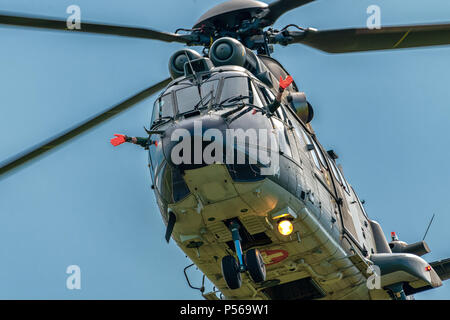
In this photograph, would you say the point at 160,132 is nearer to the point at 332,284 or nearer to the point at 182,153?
the point at 182,153

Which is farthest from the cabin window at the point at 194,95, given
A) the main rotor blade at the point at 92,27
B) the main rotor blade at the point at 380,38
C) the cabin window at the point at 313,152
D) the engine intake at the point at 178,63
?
the main rotor blade at the point at 380,38

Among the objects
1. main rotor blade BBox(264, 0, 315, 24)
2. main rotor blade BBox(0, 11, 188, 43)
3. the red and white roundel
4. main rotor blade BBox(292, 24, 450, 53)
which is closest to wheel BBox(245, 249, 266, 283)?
the red and white roundel

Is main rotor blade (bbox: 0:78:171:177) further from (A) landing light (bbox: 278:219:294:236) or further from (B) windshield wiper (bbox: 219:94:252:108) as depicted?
(A) landing light (bbox: 278:219:294:236)

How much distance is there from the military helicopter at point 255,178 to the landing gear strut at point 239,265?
0.05 feet

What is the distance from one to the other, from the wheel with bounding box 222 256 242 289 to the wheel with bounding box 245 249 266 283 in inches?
9.4

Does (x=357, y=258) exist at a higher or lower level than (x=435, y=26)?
lower

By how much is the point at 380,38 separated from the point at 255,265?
13.7 ft

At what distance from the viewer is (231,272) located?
Result: 10.0 metres
